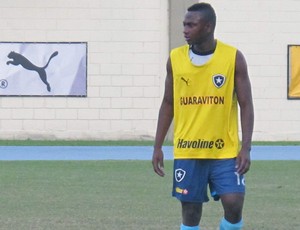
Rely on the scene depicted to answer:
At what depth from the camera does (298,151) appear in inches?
848

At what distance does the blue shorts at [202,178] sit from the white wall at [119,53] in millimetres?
16796

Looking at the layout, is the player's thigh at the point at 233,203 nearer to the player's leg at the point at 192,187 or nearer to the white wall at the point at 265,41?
the player's leg at the point at 192,187

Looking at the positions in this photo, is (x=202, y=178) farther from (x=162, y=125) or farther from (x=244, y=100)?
(x=244, y=100)

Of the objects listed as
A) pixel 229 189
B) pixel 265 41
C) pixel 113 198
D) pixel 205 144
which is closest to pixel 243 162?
pixel 229 189

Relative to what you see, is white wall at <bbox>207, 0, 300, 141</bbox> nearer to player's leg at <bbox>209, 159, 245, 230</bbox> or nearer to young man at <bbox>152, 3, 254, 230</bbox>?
young man at <bbox>152, 3, 254, 230</bbox>

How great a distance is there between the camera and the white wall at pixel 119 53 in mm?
24094

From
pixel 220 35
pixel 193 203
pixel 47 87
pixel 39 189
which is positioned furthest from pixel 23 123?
pixel 193 203

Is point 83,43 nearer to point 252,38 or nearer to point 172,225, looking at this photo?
point 252,38

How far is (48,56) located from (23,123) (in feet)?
5.91

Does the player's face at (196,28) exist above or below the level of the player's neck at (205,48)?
above

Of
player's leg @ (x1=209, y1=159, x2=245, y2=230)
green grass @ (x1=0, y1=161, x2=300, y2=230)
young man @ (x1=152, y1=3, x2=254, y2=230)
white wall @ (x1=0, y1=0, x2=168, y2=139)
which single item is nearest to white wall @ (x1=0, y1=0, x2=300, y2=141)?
white wall @ (x1=0, y1=0, x2=168, y2=139)

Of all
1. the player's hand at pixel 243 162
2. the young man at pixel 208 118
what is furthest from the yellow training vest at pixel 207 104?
the player's hand at pixel 243 162

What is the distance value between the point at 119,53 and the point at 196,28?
16953 mm

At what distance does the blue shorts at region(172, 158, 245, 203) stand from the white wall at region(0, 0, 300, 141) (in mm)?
16796
